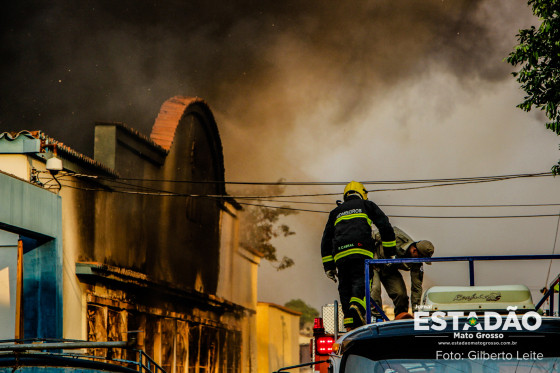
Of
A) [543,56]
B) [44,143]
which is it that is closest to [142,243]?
[44,143]

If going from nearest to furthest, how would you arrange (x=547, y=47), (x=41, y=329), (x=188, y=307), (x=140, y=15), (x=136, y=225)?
(x=547, y=47)
(x=41, y=329)
(x=136, y=225)
(x=188, y=307)
(x=140, y=15)

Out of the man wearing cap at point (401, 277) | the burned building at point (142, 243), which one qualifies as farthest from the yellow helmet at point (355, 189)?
the burned building at point (142, 243)

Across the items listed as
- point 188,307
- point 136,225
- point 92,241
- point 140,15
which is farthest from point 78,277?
point 140,15

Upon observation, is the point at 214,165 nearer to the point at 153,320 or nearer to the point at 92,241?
the point at 153,320

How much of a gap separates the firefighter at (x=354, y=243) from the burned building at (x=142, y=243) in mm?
7494

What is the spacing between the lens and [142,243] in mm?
20000

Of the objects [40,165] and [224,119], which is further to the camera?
[224,119]

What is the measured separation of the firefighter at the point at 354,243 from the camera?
26.5 ft

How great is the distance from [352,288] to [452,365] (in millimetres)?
3536

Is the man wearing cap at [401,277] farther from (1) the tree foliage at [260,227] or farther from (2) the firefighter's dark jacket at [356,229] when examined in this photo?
(1) the tree foliage at [260,227]

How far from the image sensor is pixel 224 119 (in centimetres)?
2717

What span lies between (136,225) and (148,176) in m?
1.35

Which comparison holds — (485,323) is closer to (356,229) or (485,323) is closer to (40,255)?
(356,229)

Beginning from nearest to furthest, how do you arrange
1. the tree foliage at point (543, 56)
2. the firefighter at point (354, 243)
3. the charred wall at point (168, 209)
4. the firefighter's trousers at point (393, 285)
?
the firefighter at point (354, 243)
the firefighter's trousers at point (393, 285)
the tree foliage at point (543, 56)
the charred wall at point (168, 209)
